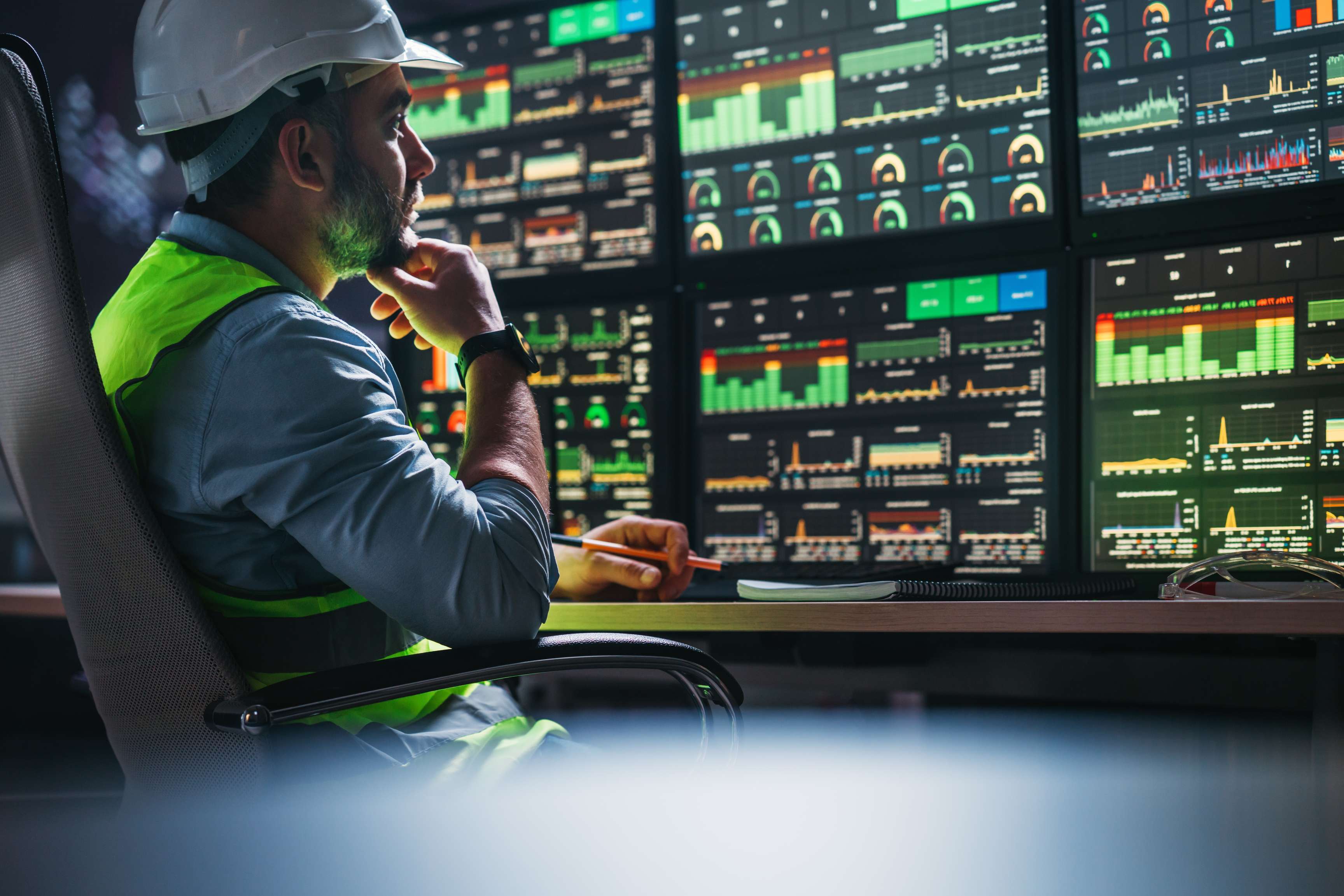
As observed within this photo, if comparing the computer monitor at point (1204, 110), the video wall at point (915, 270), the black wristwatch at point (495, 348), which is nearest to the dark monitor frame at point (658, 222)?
the video wall at point (915, 270)

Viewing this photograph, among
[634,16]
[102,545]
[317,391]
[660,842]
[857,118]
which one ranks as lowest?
[660,842]

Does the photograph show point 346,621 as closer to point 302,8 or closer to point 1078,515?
point 302,8

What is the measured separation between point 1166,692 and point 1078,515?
0.36m

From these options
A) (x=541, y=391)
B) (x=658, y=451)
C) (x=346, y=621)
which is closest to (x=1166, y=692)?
(x=658, y=451)

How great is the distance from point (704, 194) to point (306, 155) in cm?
107

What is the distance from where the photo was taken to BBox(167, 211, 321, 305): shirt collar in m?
0.96

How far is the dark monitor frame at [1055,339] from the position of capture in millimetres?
1633

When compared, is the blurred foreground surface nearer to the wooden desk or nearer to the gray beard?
the wooden desk

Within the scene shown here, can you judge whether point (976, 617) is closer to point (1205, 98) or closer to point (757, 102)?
point (1205, 98)

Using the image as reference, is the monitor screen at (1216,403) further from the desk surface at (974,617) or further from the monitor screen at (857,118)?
the desk surface at (974,617)

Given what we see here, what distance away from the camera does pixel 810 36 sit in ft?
6.06

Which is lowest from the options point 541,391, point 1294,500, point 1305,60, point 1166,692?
point 1166,692

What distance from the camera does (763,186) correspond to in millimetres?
1897

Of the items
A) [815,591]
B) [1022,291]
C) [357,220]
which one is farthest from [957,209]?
[357,220]
